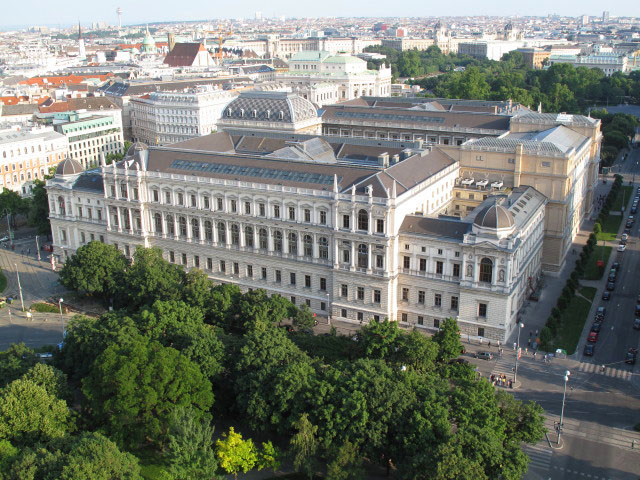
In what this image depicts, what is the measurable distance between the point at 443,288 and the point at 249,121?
74910 mm

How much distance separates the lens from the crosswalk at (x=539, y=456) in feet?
246

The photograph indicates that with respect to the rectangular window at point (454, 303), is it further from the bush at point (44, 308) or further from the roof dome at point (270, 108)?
the roof dome at point (270, 108)

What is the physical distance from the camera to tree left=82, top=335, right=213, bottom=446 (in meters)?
74.9

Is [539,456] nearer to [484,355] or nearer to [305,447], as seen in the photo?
[484,355]

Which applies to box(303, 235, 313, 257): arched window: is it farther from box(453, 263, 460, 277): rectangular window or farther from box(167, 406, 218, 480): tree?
box(167, 406, 218, 480): tree

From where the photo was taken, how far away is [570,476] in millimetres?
73312

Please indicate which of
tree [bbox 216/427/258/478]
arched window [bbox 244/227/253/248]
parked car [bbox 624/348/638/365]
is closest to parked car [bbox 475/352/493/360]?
parked car [bbox 624/348/638/365]

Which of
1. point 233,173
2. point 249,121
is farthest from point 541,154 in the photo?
point 249,121

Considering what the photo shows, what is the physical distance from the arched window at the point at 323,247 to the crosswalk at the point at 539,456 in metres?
44.4

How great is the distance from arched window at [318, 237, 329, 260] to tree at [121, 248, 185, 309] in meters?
22.5

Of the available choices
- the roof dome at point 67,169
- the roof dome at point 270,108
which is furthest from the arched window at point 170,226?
the roof dome at point 270,108

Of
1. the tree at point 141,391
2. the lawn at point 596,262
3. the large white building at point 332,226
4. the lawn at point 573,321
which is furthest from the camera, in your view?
the lawn at point 596,262

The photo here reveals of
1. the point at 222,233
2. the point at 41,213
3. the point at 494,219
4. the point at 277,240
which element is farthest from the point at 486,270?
the point at 41,213

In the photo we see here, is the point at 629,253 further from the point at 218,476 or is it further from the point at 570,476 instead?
the point at 218,476
